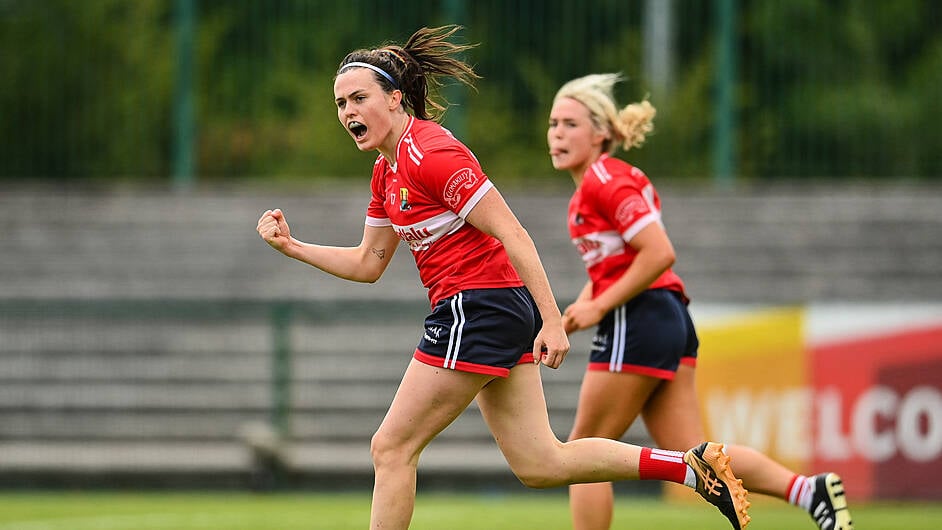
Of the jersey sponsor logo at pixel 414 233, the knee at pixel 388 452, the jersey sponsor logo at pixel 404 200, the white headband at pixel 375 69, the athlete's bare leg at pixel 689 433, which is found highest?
the white headband at pixel 375 69

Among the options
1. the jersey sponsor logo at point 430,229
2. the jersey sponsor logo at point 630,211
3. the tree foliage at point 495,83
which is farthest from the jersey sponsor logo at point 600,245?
the tree foliage at point 495,83

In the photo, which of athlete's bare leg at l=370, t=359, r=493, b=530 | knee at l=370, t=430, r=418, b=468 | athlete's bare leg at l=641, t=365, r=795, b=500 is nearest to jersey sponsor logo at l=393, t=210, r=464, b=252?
athlete's bare leg at l=370, t=359, r=493, b=530

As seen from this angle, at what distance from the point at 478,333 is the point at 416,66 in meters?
1.14

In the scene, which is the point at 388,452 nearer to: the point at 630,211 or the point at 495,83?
the point at 630,211

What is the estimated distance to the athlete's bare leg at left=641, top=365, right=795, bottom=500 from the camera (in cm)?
642

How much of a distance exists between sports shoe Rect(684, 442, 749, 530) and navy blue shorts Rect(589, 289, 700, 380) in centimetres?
68

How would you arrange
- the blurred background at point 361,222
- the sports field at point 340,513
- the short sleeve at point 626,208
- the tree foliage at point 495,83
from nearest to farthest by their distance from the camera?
1. the short sleeve at point 626,208
2. the sports field at point 340,513
3. the blurred background at point 361,222
4. the tree foliage at point 495,83

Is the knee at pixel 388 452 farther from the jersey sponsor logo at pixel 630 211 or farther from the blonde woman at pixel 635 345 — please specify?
the jersey sponsor logo at pixel 630 211

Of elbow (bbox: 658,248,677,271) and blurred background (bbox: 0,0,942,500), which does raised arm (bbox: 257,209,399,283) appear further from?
blurred background (bbox: 0,0,942,500)

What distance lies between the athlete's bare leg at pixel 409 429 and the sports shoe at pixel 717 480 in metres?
0.92

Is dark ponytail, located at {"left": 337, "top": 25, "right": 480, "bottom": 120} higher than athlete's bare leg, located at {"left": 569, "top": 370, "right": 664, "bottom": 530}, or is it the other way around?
dark ponytail, located at {"left": 337, "top": 25, "right": 480, "bottom": 120}

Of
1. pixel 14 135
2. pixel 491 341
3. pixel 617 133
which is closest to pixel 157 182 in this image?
pixel 14 135

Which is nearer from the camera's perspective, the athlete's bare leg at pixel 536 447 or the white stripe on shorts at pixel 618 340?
the athlete's bare leg at pixel 536 447

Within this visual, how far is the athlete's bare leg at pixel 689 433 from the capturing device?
6422mm
